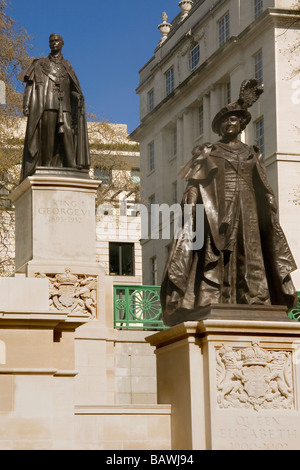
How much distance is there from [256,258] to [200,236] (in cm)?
72

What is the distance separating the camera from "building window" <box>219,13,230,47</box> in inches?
2192

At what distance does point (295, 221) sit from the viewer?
4781 centimetres

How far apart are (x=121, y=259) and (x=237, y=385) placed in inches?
2143

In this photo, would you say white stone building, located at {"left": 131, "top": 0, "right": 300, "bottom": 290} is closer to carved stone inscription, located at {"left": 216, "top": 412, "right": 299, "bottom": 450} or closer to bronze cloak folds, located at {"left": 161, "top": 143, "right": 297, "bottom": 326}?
bronze cloak folds, located at {"left": 161, "top": 143, "right": 297, "bottom": 326}

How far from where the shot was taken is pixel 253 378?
12.6 meters

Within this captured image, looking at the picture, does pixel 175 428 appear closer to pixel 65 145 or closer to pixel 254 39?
pixel 65 145

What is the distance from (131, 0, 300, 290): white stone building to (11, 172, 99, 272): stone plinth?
24.4 m

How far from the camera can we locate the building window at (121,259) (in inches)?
2594

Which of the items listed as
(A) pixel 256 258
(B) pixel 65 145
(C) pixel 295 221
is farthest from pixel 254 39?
(A) pixel 256 258

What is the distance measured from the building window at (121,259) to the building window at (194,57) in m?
11.7

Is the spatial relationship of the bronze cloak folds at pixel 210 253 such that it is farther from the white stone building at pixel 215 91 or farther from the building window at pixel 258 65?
the building window at pixel 258 65

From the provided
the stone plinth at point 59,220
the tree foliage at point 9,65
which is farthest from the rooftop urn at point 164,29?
the stone plinth at point 59,220

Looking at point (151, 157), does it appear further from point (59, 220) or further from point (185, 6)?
point (59, 220)

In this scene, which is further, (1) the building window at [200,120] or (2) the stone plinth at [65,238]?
(1) the building window at [200,120]
